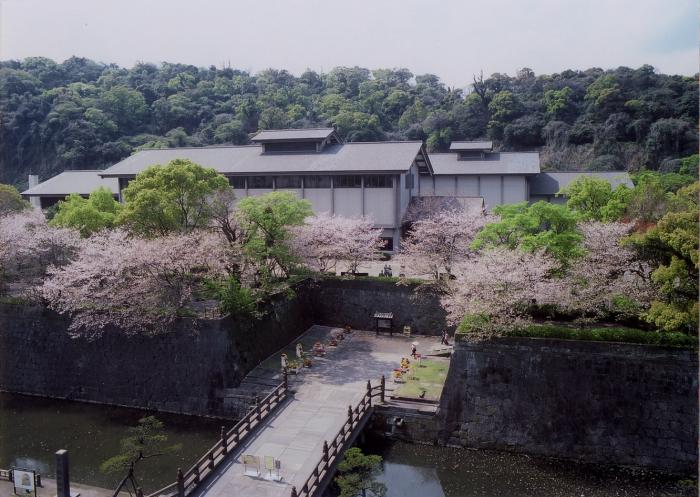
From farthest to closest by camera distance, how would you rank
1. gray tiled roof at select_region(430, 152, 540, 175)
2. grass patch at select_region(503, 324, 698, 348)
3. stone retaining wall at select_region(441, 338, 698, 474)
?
gray tiled roof at select_region(430, 152, 540, 175) < stone retaining wall at select_region(441, 338, 698, 474) < grass patch at select_region(503, 324, 698, 348)

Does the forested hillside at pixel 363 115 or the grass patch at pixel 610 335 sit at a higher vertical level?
the forested hillside at pixel 363 115

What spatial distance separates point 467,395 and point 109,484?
1219 centimetres

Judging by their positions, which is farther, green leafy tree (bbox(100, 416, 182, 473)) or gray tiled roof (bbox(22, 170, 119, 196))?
gray tiled roof (bbox(22, 170, 119, 196))

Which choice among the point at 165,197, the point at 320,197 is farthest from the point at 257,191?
the point at 165,197

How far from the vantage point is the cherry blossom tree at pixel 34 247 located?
81.4 ft

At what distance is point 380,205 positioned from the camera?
113ft

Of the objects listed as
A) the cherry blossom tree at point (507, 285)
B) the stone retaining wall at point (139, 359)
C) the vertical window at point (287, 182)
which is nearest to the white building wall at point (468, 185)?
the vertical window at point (287, 182)

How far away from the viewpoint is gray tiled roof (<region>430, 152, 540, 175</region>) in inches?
1657

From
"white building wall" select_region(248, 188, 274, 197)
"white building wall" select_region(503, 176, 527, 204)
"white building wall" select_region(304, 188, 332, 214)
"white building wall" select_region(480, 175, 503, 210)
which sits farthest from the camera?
"white building wall" select_region(480, 175, 503, 210)

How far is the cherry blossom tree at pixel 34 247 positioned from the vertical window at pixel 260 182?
1348cm

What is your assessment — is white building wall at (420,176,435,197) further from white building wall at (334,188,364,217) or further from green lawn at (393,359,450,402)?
green lawn at (393,359,450,402)

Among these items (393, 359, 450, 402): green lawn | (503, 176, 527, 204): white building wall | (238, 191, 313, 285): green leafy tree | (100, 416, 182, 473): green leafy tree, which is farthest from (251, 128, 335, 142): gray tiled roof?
(100, 416, 182, 473): green leafy tree

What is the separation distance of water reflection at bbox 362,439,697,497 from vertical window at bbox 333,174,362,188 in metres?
19.8

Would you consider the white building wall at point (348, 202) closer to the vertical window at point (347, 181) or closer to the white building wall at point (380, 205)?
the vertical window at point (347, 181)
